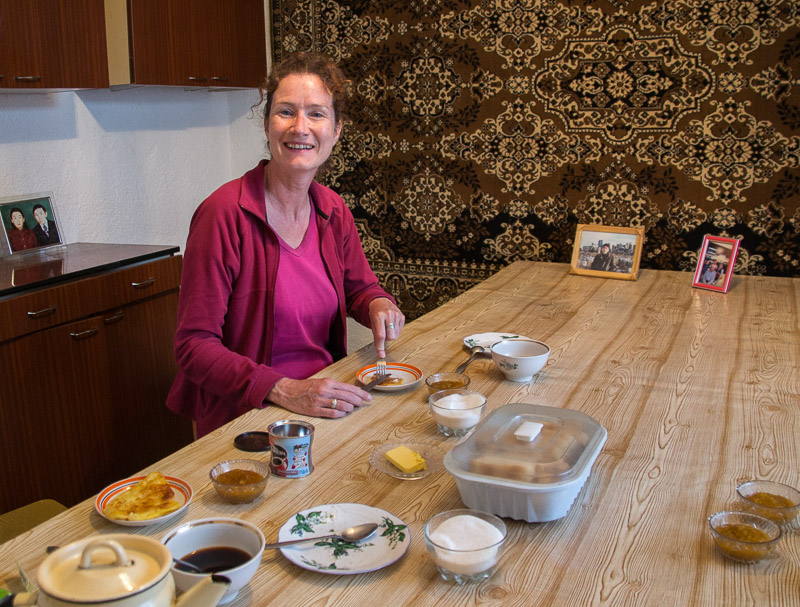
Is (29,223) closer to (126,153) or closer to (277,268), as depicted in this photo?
(126,153)

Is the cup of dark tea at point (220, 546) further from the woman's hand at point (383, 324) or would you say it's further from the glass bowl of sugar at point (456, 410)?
the woman's hand at point (383, 324)

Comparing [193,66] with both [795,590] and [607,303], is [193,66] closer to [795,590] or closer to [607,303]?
[607,303]

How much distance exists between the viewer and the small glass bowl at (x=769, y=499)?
115cm

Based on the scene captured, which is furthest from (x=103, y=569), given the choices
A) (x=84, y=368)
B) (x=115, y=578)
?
(x=84, y=368)

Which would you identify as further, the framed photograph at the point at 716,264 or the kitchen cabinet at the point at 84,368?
the framed photograph at the point at 716,264

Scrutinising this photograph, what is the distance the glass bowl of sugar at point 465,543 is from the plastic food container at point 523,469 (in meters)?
0.05

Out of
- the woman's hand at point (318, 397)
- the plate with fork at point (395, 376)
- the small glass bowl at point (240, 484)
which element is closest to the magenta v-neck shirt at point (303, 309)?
the plate with fork at point (395, 376)

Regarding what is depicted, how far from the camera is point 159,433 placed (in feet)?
9.59

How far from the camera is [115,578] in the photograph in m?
0.78

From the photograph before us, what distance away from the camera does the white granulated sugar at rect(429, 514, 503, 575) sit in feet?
3.30

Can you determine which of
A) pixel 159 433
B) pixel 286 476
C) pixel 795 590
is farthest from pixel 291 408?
pixel 159 433

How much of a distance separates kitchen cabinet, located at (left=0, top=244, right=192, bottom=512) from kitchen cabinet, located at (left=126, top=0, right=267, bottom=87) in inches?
29.5

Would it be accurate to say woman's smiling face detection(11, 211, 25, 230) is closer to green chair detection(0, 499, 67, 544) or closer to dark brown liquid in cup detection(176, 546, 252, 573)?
green chair detection(0, 499, 67, 544)

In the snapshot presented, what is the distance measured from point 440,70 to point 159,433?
1.95 metres
